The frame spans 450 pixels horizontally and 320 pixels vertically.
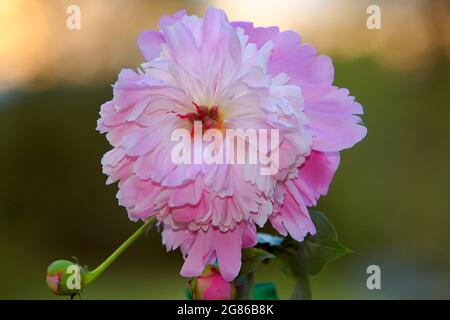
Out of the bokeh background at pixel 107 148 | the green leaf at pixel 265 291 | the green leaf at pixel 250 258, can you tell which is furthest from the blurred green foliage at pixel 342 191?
the green leaf at pixel 250 258

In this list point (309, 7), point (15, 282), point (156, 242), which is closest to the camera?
point (309, 7)

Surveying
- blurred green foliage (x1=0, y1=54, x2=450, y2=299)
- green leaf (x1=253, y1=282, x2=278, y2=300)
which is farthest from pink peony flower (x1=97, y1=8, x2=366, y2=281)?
blurred green foliage (x1=0, y1=54, x2=450, y2=299)

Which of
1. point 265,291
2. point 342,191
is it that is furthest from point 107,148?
point 265,291

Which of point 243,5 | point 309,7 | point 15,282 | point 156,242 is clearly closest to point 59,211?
point 15,282

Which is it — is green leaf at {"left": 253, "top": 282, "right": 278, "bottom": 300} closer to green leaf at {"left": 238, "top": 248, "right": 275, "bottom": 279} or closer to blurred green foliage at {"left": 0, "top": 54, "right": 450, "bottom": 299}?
green leaf at {"left": 238, "top": 248, "right": 275, "bottom": 279}

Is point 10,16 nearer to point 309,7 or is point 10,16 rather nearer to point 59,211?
point 59,211

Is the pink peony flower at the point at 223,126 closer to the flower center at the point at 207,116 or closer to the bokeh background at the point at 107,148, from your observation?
the flower center at the point at 207,116

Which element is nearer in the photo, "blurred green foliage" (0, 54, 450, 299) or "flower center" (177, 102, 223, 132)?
"flower center" (177, 102, 223, 132)
